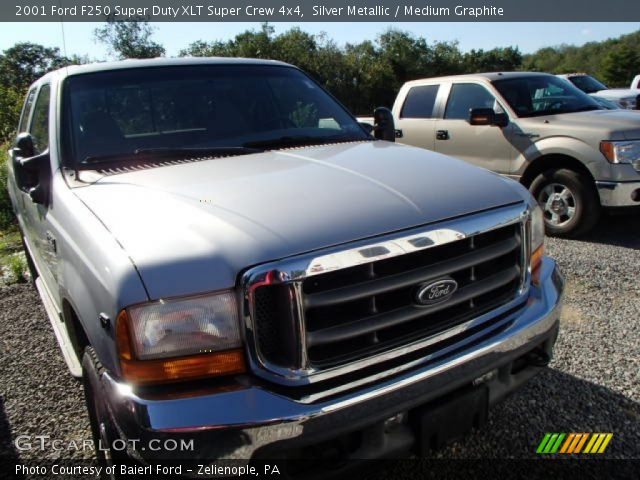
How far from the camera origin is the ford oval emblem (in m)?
1.85

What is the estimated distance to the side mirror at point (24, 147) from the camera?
290 centimetres

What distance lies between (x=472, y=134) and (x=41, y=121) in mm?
5037

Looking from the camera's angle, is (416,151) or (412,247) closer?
(412,247)

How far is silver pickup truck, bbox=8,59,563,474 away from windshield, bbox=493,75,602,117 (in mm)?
4481

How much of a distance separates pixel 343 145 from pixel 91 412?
1804mm

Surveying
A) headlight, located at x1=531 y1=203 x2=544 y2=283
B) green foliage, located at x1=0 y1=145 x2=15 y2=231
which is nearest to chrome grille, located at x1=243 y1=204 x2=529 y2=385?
headlight, located at x1=531 y1=203 x2=544 y2=283

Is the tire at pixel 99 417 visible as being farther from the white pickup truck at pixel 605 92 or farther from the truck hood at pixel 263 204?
the white pickup truck at pixel 605 92

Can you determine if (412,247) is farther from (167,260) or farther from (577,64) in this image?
(577,64)

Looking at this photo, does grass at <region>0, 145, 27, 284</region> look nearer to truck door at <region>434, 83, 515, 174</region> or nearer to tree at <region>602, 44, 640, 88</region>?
truck door at <region>434, 83, 515, 174</region>

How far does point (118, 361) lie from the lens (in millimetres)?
1645

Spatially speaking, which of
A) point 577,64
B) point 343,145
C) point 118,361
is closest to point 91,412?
point 118,361

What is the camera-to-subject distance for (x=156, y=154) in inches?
103

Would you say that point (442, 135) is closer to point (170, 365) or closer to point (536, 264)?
point (536, 264)

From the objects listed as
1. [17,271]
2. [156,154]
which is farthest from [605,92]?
[156,154]
